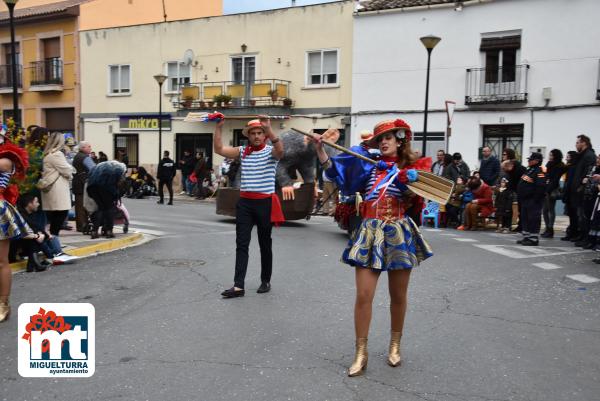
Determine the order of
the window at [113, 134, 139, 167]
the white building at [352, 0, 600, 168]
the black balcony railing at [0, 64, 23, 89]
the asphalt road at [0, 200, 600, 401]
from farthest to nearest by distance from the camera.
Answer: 1. the black balcony railing at [0, 64, 23, 89]
2. the window at [113, 134, 139, 167]
3. the white building at [352, 0, 600, 168]
4. the asphalt road at [0, 200, 600, 401]

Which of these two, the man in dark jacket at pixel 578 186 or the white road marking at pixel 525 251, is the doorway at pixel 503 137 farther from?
the white road marking at pixel 525 251

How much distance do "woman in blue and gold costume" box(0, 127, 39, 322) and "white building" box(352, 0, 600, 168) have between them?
656 inches

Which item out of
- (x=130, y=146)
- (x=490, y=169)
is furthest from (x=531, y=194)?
(x=130, y=146)

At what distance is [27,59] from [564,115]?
2526 centimetres

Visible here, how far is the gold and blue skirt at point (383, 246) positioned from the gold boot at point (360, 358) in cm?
54

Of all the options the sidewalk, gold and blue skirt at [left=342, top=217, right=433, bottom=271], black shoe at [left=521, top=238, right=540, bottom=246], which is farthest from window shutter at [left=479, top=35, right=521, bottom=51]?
gold and blue skirt at [left=342, top=217, right=433, bottom=271]

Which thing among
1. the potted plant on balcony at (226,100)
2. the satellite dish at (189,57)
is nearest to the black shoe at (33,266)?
the potted plant on balcony at (226,100)

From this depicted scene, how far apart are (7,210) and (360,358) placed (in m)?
3.28

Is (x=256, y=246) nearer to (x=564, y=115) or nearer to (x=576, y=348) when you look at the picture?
(x=576, y=348)

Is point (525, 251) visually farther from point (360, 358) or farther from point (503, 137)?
point (503, 137)

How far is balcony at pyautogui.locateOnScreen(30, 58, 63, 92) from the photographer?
29891 millimetres

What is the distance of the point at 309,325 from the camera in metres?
5.39

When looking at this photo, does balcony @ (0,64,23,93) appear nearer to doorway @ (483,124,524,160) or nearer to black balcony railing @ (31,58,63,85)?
black balcony railing @ (31,58,63,85)

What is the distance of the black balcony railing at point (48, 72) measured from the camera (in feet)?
98.6
